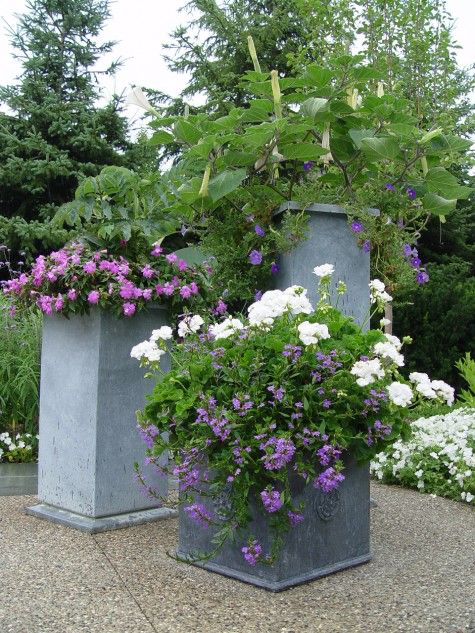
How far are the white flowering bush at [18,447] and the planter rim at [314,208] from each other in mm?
2383

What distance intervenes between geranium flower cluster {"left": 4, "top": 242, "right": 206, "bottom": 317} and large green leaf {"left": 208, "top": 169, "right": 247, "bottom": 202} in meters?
0.61

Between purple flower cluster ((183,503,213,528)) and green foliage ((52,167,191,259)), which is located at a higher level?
green foliage ((52,167,191,259))

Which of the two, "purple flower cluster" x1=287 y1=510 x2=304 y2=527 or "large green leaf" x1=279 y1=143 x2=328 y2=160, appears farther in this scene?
"large green leaf" x1=279 y1=143 x2=328 y2=160

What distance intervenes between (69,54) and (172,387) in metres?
10.7

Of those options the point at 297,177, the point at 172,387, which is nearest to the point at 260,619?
the point at 172,387

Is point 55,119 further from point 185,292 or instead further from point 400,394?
point 400,394

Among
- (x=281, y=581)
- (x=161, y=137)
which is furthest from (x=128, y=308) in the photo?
(x=281, y=581)

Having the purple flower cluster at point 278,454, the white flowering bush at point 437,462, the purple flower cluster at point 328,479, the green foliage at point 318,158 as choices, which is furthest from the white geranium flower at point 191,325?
the white flowering bush at point 437,462

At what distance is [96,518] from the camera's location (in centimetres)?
367

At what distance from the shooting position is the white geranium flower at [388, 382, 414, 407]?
2691 millimetres

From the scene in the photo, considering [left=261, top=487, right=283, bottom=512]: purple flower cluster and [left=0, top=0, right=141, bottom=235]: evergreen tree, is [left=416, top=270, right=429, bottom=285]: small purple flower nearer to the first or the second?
[left=261, top=487, right=283, bottom=512]: purple flower cluster

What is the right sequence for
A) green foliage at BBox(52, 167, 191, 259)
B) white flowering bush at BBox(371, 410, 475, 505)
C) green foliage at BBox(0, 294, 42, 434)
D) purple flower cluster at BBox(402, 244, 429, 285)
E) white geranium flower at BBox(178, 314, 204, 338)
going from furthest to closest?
green foliage at BBox(0, 294, 42, 434), white flowering bush at BBox(371, 410, 475, 505), purple flower cluster at BBox(402, 244, 429, 285), green foliage at BBox(52, 167, 191, 259), white geranium flower at BBox(178, 314, 204, 338)

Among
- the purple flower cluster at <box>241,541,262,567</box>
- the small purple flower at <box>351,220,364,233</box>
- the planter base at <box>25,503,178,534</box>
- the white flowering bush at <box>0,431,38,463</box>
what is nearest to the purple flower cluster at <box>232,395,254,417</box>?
the purple flower cluster at <box>241,541,262,567</box>

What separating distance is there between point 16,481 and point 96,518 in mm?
1136
